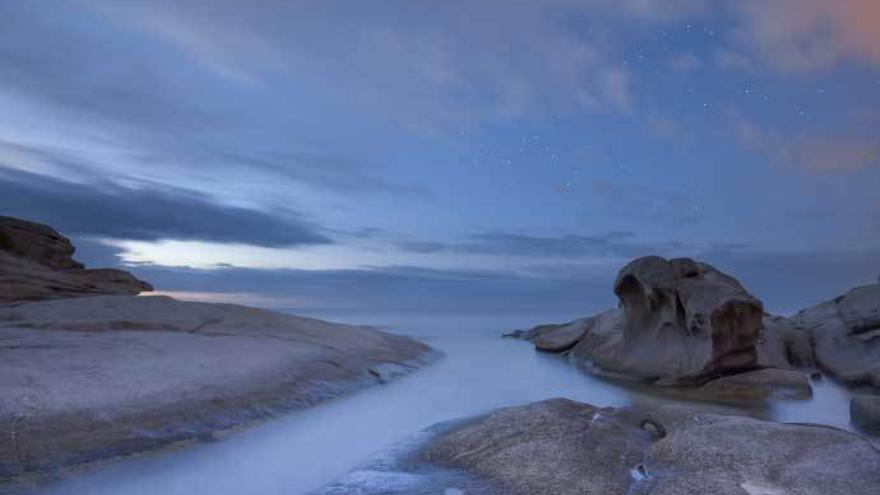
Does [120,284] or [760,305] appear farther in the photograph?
[120,284]

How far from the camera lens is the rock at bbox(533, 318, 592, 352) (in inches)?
1097

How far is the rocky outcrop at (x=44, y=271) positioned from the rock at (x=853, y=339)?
24.3 m

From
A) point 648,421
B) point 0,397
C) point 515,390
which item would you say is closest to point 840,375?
point 515,390

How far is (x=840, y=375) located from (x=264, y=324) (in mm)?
16796

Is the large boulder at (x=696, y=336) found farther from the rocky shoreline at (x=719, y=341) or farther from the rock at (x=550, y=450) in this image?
the rock at (x=550, y=450)

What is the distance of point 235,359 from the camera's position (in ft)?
39.4

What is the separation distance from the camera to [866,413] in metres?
10.5

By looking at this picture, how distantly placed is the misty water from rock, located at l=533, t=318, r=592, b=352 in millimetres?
8276


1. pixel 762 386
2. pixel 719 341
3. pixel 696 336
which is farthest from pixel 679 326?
pixel 762 386

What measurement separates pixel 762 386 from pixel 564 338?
13185mm

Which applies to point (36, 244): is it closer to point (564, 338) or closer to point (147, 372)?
point (147, 372)

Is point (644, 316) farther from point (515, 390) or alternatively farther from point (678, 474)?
point (678, 474)

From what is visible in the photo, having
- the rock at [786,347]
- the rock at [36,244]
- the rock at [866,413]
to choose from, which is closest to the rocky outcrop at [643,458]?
the rock at [866,413]

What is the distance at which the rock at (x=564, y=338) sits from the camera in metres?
27.9
